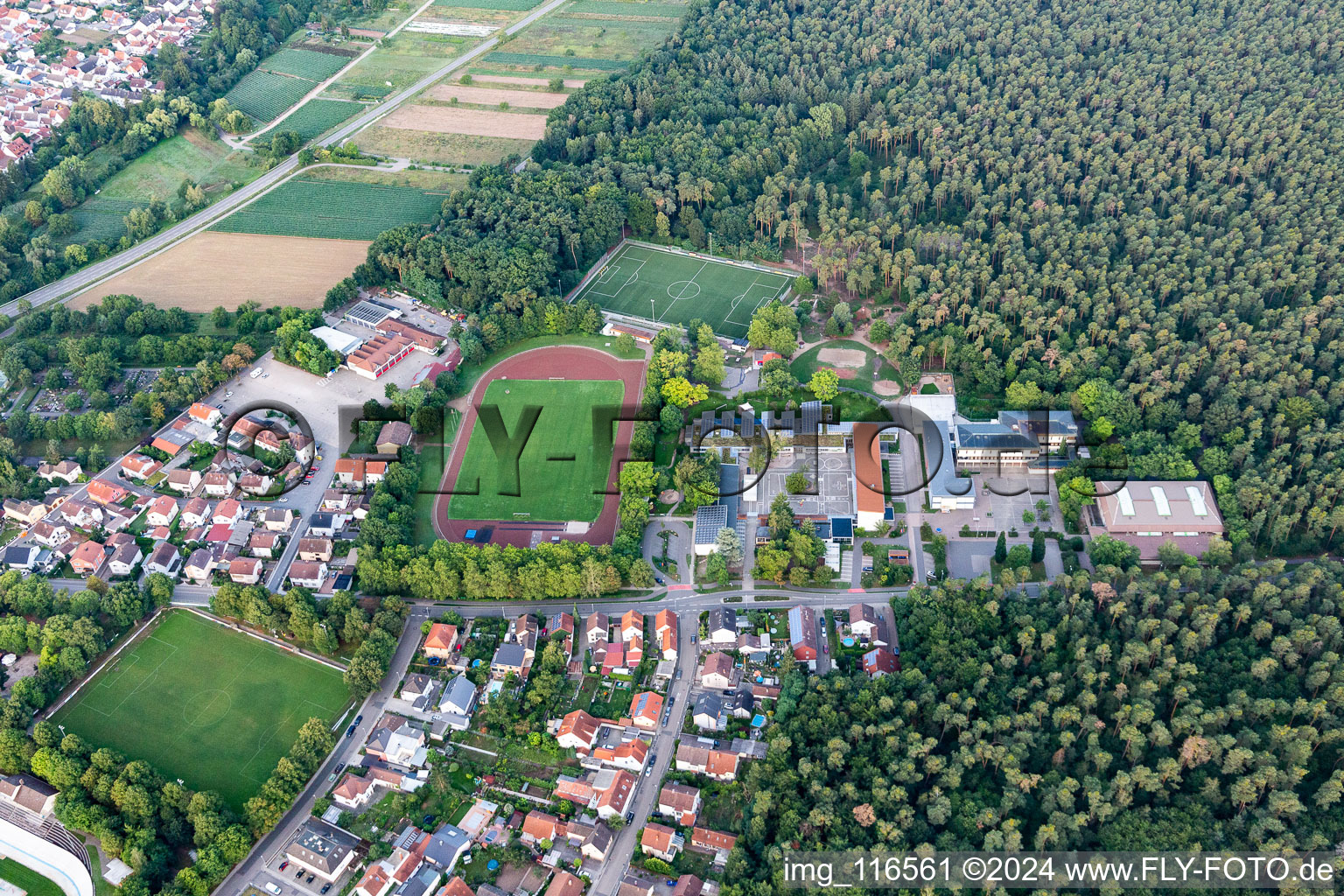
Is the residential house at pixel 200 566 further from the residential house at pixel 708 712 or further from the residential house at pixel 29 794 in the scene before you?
the residential house at pixel 708 712

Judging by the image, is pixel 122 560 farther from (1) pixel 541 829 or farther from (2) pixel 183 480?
(1) pixel 541 829

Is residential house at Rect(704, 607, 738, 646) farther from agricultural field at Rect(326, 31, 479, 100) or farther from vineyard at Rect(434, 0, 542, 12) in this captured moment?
vineyard at Rect(434, 0, 542, 12)

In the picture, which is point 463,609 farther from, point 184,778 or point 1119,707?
point 1119,707

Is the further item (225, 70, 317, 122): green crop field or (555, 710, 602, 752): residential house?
(225, 70, 317, 122): green crop field

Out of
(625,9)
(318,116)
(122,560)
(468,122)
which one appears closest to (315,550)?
(122,560)

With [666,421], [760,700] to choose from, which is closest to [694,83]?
[666,421]

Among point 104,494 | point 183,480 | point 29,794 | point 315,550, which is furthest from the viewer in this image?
point 183,480

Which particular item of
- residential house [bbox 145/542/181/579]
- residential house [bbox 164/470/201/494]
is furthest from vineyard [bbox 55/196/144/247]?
residential house [bbox 145/542/181/579]
